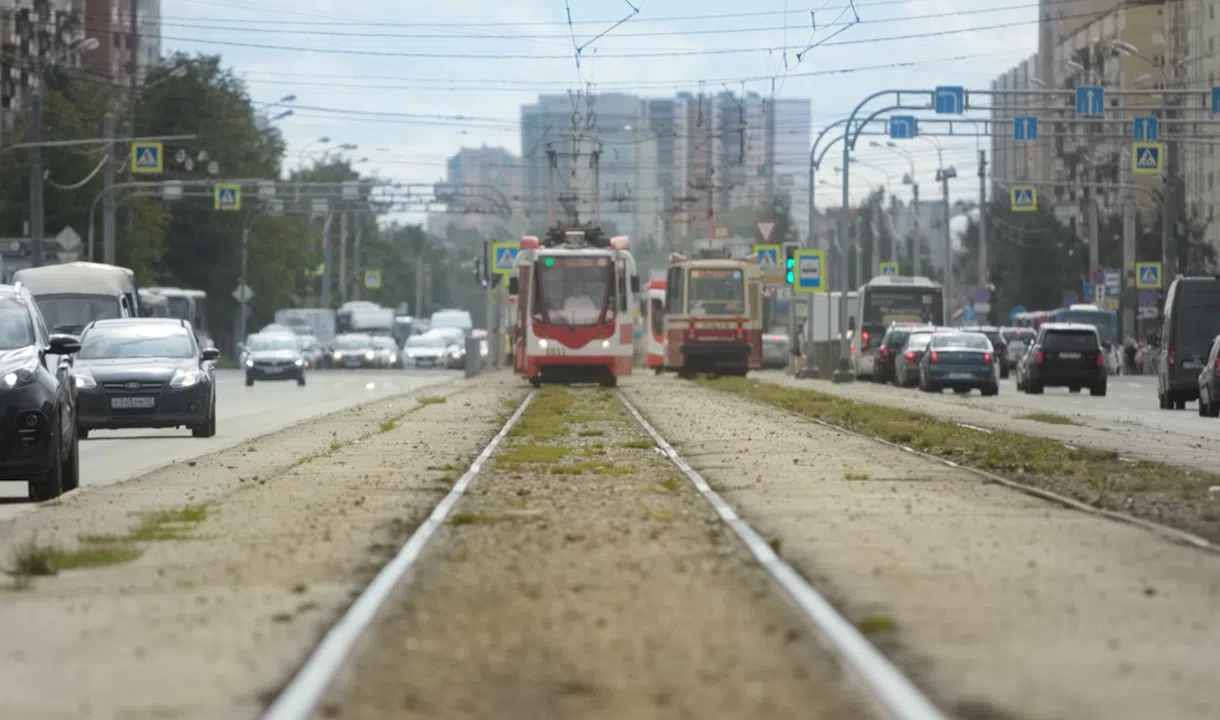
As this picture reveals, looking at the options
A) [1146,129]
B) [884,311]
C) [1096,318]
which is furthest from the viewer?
[1096,318]

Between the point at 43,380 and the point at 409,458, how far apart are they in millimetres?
5637

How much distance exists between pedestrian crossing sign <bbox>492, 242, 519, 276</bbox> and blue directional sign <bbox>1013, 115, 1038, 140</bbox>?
23614 mm

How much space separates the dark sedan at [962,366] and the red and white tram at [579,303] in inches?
288

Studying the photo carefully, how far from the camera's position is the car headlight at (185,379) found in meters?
30.3

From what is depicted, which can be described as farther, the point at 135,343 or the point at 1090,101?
the point at 1090,101

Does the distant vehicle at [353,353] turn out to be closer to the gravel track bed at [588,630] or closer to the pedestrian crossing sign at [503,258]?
the pedestrian crossing sign at [503,258]

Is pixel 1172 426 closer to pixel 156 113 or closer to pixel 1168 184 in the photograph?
pixel 1168 184

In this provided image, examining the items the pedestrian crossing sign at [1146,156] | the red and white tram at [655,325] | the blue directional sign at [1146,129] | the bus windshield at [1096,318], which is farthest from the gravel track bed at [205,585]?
the bus windshield at [1096,318]

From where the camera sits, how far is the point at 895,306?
73.6 meters

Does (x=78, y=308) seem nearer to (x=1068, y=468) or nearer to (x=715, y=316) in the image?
(x=715, y=316)

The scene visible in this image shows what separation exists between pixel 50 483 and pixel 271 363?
43.7 metres

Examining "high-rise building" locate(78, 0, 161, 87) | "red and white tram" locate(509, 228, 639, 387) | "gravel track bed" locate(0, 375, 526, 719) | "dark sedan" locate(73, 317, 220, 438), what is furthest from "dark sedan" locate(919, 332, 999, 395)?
"high-rise building" locate(78, 0, 161, 87)

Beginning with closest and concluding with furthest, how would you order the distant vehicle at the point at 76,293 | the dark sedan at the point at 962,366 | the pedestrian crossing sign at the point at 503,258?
the distant vehicle at the point at 76,293 < the dark sedan at the point at 962,366 < the pedestrian crossing sign at the point at 503,258

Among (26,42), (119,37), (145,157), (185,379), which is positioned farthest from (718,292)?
(119,37)
